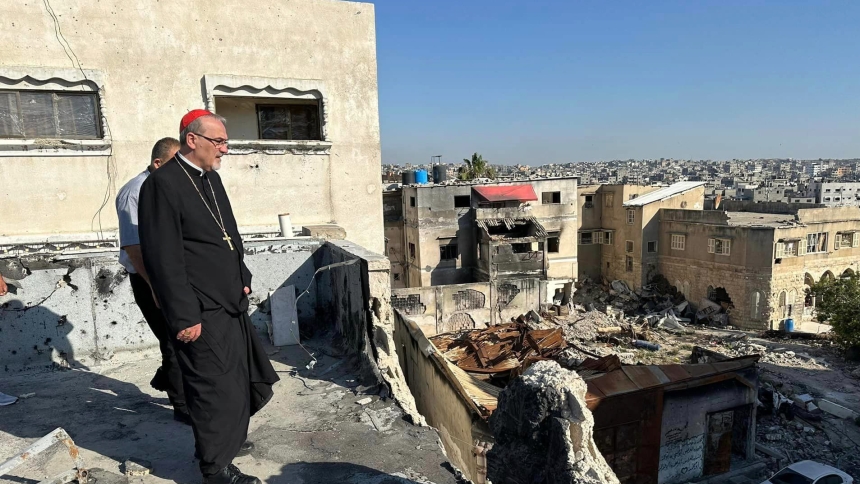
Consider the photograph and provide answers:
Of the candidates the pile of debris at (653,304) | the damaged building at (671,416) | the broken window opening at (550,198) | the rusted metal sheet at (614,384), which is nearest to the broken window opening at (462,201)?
the broken window opening at (550,198)

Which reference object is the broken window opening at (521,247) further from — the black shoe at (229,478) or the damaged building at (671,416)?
the black shoe at (229,478)

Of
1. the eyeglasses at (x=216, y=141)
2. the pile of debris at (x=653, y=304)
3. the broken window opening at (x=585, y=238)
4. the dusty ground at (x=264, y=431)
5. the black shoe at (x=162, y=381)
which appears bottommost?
the pile of debris at (x=653, y=304)

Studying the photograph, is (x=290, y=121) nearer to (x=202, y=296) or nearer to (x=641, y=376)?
(x=202, y=296)

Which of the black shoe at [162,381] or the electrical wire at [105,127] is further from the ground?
the electrical wire at [105,127]

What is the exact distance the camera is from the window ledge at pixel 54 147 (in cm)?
740

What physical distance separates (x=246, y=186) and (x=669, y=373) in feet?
30.9

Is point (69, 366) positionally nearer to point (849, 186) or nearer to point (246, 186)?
point (246, 186)

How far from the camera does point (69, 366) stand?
189 inches

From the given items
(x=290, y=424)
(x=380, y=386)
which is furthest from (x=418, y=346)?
(x=290, y=424)

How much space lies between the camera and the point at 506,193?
29.4m

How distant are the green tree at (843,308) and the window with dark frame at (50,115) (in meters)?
26.7

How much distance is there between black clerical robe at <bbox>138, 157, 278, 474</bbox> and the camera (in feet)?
8.71

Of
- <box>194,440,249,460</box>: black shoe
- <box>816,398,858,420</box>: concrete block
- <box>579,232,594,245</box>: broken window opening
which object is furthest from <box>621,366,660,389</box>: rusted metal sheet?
<box>579,232,594,245</box>: broken window opening

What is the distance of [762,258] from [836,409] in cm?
1277
